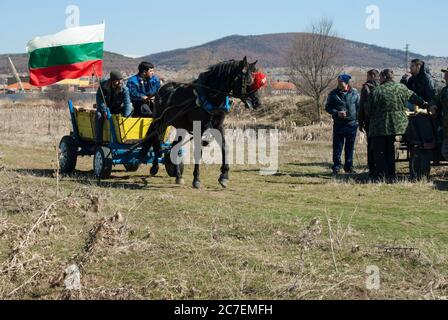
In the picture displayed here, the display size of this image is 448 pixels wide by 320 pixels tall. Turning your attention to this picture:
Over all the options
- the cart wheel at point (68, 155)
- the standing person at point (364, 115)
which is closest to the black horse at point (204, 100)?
the cart wheel at point (68, 155)

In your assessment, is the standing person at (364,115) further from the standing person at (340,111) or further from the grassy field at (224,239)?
the grassy field at (224,239)

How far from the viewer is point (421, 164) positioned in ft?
39.2

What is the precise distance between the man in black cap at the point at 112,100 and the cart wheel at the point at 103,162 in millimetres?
481

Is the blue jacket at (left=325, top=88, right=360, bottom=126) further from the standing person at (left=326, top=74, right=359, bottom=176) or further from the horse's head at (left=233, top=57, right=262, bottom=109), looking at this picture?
the horse's head at (left=233, top=57, right=262, bottom=109)

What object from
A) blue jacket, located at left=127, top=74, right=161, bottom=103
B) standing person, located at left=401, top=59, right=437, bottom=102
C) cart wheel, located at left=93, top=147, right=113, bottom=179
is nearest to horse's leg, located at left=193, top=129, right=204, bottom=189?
cart wheel, located at left=93, top=147, right=113, bottom=179

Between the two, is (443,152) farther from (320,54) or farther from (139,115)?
(320,54)

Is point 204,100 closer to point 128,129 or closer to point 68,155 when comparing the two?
point 128,129

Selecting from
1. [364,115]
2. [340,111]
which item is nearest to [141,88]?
[340,111]

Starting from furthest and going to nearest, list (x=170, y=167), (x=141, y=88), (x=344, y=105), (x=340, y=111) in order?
(x=344, y=105) < (x=340, y=111) < (x=141, y=88) < (x=170, y=167)

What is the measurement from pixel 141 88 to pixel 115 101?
0.67 m

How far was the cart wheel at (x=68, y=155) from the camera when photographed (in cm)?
1330

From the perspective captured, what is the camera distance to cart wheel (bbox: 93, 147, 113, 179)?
476 inches
